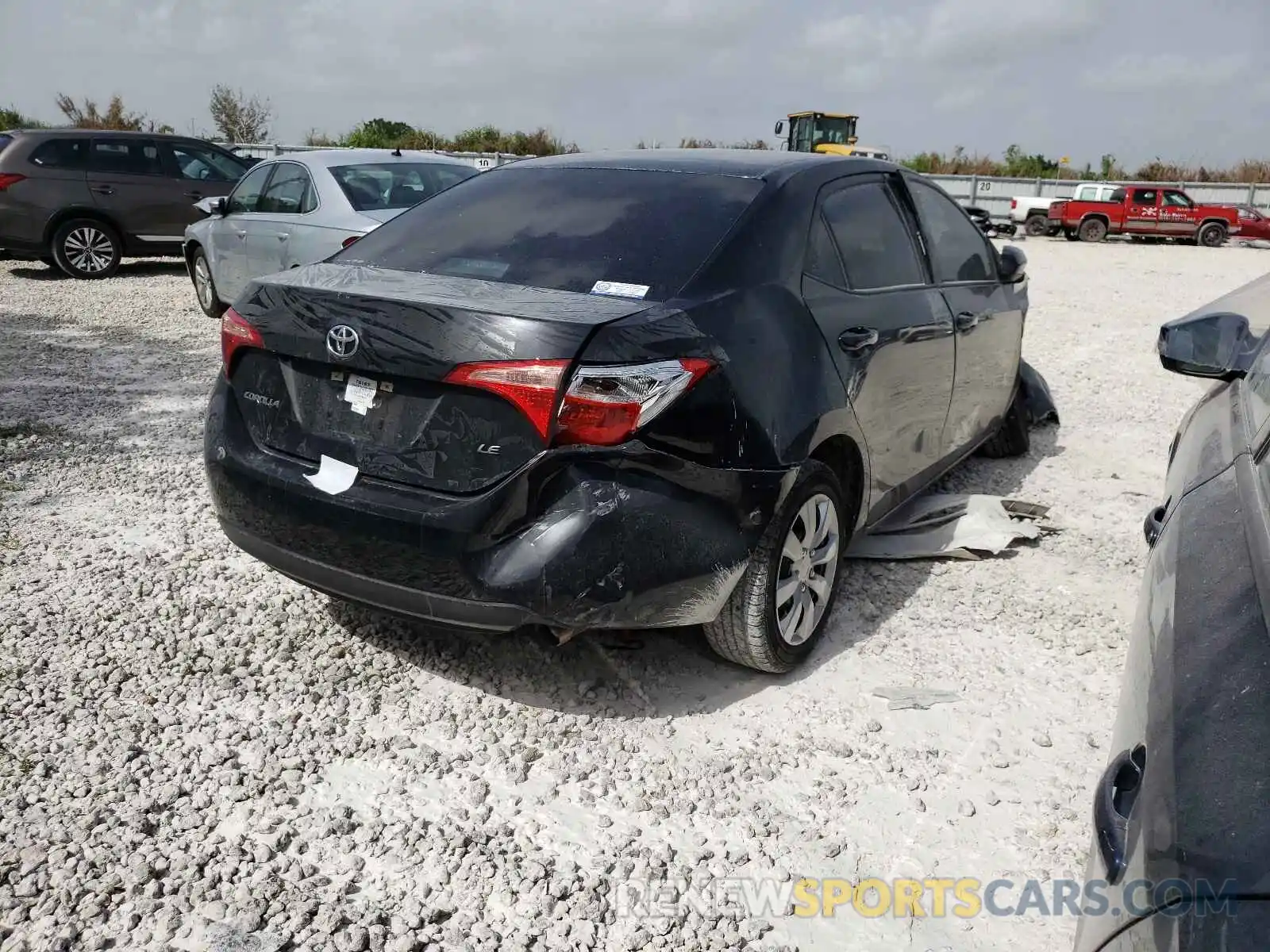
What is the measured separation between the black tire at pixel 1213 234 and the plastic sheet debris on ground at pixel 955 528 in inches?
984

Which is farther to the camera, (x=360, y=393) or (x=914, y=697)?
(x=914, y=697)

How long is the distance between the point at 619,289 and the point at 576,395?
517mm

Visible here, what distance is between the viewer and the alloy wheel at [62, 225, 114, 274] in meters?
12.4

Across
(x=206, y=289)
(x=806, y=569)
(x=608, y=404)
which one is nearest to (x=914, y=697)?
(x=806, y=569)

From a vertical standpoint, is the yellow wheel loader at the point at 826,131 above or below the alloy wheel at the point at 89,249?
above

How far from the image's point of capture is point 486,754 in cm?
292

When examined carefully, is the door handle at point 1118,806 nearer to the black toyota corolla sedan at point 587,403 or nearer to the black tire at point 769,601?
the black toyota corolla sedan at point 587,403

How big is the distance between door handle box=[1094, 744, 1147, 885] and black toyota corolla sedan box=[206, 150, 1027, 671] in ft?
4.56

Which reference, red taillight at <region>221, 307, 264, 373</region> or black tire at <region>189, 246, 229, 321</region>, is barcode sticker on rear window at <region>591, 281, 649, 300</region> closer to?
red taillight at <region>221, 307, 264, 373</region>

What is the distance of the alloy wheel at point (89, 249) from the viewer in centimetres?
1242

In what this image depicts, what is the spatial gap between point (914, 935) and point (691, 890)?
0.51m

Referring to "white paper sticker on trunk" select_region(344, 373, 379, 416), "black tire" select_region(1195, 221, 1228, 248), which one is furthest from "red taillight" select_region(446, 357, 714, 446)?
"black tire" select_region(1195, 221, 1228, 248)

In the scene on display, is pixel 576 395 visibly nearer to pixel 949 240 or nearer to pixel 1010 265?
pixel 949 240

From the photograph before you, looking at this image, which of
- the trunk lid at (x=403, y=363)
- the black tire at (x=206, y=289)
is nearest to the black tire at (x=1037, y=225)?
the black tire at (x=206, y=289)
